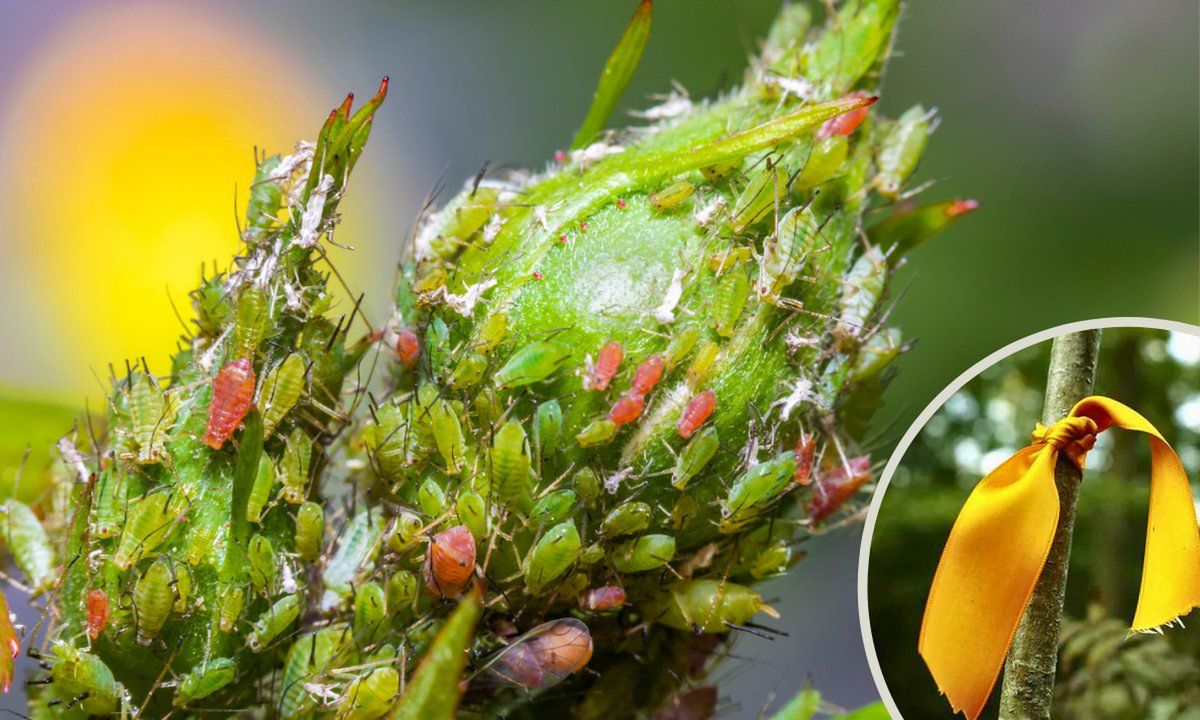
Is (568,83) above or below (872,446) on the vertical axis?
above

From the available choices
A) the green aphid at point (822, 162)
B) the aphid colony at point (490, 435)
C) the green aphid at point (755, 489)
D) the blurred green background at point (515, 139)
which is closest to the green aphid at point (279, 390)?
the aphid colony at point (490, 435)

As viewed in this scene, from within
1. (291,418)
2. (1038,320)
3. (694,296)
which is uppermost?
(1038,320)

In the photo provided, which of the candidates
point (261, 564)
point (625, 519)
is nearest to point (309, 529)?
point (261, 564)

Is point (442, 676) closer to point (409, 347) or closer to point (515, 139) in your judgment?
point (409, 347)

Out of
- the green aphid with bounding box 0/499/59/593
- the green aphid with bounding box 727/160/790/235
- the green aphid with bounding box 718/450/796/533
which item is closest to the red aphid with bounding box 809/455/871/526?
the green aphid with bounding box 718/450/796/533

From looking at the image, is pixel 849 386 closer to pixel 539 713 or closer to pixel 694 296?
pixel 694 296

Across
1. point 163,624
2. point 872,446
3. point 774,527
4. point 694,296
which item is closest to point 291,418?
point 163,624
